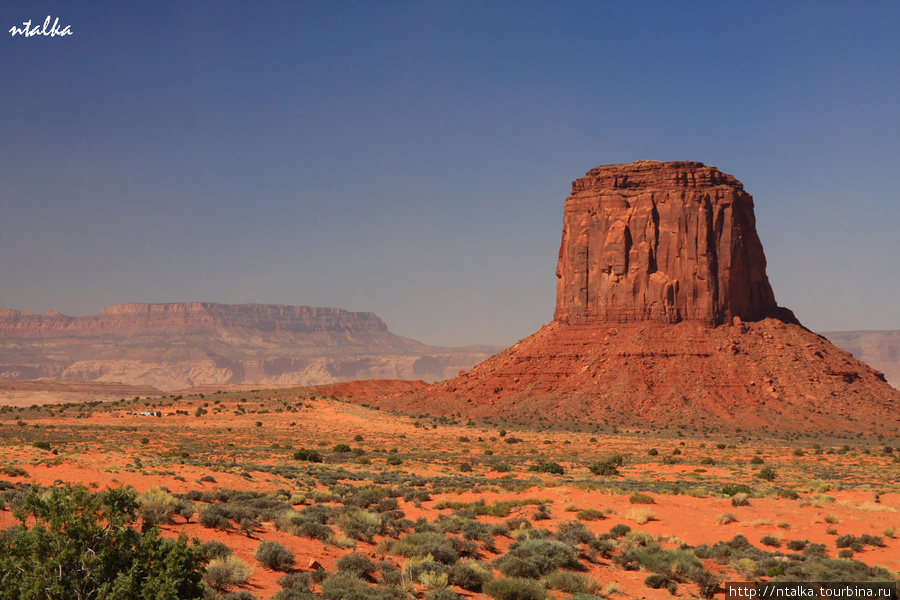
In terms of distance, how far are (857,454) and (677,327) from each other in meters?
32.7

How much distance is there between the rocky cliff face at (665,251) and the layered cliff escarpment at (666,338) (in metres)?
0.13

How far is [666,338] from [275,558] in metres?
68.7

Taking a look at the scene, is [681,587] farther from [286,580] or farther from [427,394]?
[427,394]

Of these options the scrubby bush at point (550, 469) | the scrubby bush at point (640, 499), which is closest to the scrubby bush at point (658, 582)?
the scrubby bush at point (640, 499)

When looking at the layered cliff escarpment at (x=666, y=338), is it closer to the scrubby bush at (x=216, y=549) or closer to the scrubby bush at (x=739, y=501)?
the scrubby bush at (x=739, y=501)

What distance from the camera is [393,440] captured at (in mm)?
53219

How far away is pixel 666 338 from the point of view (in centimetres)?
7762

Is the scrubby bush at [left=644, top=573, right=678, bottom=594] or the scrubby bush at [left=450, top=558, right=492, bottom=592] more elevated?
the scrubby bush at [left=450, top=558, right=492, bottom=592]

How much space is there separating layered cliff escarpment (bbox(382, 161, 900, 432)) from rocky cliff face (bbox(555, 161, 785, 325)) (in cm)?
13

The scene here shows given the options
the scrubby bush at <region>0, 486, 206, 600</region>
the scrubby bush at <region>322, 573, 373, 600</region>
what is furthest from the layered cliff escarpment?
the scrubby bush at <region>0, 486, 206, 600</region>

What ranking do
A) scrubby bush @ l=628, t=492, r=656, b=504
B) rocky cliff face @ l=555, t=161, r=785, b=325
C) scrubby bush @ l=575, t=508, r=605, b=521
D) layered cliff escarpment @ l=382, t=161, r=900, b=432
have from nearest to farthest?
scrubby bush @ l=575, t=508, r=605, b=521, scrubby bush @ l=628, t=492, r=656, b=504, layered cliff escarpment @ l=382, t=161, r=900, b=432, rocky cliff face @ l=555, t=161, r=785, b=325

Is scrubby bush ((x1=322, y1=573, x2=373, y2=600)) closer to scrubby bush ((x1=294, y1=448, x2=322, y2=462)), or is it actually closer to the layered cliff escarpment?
scrubby bush ((x1=294, y1=448, x2=322, y2=462))

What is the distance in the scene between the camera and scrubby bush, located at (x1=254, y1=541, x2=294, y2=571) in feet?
44.4

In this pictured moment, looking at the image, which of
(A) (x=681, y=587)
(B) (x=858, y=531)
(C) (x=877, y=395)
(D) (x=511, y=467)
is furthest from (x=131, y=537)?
(C) (x=877, y=395)
